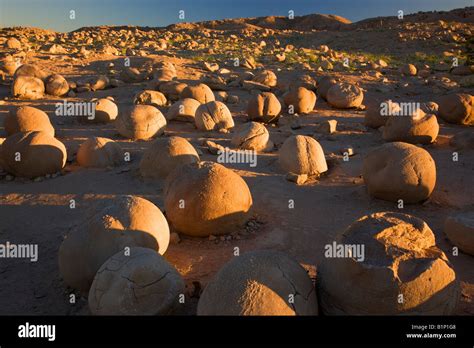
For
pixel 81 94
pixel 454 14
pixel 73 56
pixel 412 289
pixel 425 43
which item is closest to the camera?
pixel 412 289

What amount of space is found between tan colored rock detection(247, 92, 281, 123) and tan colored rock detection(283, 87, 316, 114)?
106 cm

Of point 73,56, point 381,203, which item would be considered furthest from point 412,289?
point 73,56

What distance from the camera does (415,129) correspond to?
32.6 ft

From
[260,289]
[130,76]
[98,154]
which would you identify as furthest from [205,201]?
[130,76]

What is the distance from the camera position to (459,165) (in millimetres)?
9047

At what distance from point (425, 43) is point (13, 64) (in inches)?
974

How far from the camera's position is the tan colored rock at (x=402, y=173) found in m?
7.04

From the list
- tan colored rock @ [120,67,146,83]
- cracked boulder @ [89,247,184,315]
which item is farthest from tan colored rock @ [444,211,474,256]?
tan colored rock @ [120,67,146,83]

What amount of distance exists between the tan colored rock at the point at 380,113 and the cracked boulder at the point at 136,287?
863 cm

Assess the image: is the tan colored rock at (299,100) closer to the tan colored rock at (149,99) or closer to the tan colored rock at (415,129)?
the tan colored rock at (415,129)

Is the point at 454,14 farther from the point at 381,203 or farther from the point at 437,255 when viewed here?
the point at 437,255

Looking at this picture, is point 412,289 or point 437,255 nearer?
point 412,289

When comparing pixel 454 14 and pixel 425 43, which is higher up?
pixel 454 14

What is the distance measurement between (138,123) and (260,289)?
7.62 metres
